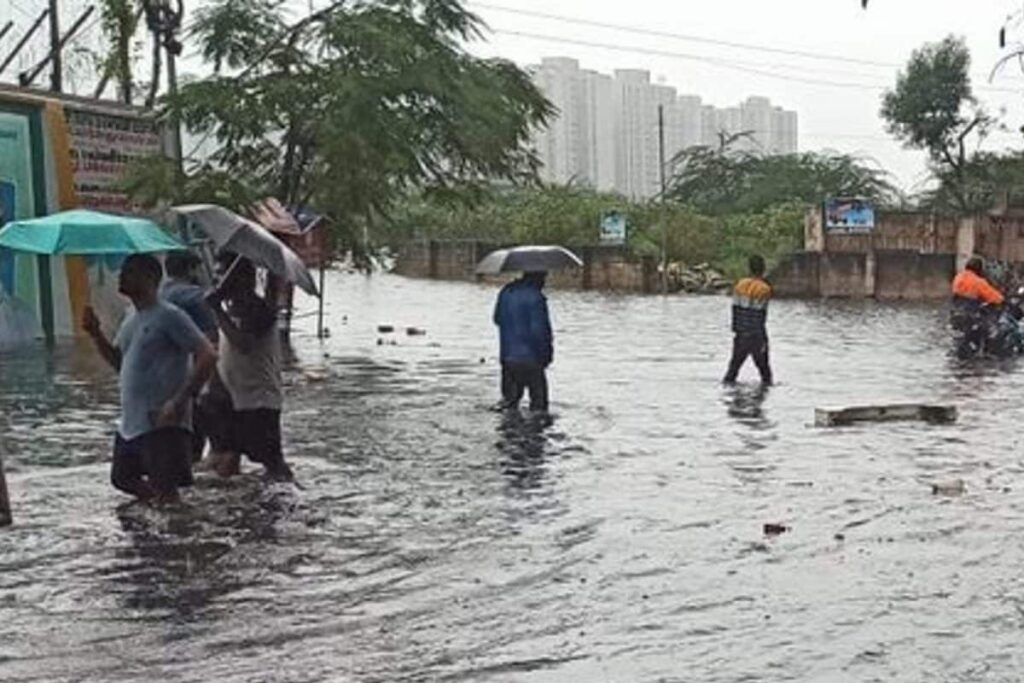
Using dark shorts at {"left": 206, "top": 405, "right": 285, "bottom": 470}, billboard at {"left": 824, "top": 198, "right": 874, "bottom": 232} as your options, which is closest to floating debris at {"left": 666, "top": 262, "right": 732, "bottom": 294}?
billboard at {"left": 824, "top": 198, "right": 874, "bottom": 232}

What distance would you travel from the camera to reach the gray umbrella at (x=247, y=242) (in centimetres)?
1095

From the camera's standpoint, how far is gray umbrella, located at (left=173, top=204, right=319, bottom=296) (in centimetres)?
1095

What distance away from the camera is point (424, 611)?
7.75m

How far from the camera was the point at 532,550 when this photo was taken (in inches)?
363

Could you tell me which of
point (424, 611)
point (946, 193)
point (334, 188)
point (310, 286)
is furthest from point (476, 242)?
point (424, 611)

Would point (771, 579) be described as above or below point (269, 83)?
below

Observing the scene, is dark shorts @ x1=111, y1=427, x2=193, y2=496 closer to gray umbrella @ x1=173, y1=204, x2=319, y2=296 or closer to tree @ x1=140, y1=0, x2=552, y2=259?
gray umbrella @ x1=173, y1=204, x2=319, y2=296

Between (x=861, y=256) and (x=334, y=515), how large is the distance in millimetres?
39877

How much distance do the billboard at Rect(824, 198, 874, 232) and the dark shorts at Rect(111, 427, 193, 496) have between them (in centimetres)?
3988

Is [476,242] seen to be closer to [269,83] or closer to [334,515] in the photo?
[269,83]

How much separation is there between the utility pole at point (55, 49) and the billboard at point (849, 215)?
84.6 feet

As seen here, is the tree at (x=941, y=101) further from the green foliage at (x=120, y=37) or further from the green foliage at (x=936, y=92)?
the green foliage at (x=120, y=37)

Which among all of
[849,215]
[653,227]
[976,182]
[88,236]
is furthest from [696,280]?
[88,236]

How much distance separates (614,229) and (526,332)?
4107cm
